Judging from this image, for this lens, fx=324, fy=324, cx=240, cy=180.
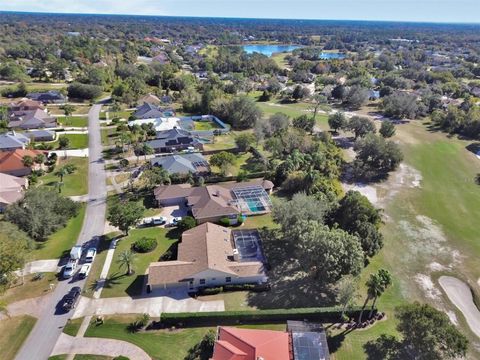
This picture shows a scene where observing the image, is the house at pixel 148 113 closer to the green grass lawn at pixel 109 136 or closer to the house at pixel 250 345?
the green grass lawn at pixel 109 136

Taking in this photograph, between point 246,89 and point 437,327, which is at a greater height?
point 437,327

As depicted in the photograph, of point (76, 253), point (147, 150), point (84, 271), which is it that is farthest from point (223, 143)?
point (84, 271)

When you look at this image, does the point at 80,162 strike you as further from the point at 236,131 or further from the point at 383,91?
the point at 383,91

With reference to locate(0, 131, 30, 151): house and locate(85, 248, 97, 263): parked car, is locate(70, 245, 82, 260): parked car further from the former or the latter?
locate(0, 131, 30, 151): house

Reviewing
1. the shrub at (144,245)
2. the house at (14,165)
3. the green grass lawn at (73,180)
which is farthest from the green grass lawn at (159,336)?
the house at (14,165)

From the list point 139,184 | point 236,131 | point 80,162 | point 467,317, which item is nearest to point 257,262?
point 467,317

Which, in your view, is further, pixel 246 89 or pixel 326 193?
pixel 246 89

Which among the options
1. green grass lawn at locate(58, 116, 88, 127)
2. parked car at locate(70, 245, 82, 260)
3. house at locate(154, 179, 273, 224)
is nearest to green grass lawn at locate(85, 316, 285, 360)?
parked car at locate(70, 245, 82, 260)
